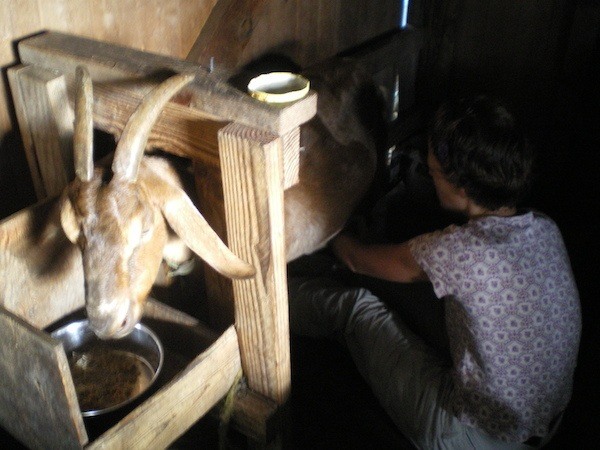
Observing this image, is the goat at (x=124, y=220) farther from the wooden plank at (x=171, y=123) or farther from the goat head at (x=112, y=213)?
the wooden plank at (x=171, y=123)

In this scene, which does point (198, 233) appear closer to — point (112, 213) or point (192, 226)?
point (192, 226)

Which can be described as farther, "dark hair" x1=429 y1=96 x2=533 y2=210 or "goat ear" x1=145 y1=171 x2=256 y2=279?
"dark hair" x1=429 y1=96 x2=533 y2=210

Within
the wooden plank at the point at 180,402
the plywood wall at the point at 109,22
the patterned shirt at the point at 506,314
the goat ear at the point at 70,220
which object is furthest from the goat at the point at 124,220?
the patterned shirt at the point at 506,314

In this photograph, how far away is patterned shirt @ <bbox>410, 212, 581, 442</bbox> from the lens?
85.0 inches

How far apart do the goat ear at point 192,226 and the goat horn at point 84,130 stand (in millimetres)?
167

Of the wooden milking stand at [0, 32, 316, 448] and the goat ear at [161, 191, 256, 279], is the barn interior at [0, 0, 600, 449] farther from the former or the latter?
the goat ear at [161, 191, 256, 279]

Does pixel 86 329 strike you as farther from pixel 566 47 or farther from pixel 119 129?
pixel 566 47

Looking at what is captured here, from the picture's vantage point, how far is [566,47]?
11.9 feet

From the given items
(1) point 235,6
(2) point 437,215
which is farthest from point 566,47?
(1) point 235,6

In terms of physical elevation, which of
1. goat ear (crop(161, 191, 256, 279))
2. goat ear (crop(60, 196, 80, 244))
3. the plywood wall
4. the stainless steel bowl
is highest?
the plywood wall

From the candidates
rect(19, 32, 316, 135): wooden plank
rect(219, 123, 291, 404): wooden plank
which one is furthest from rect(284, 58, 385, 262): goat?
rect(19, 32, 316, 135): wooden plank

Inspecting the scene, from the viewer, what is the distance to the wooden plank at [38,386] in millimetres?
1462

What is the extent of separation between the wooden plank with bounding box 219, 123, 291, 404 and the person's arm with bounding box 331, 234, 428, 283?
61cm

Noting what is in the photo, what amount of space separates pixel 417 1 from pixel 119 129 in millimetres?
2679
